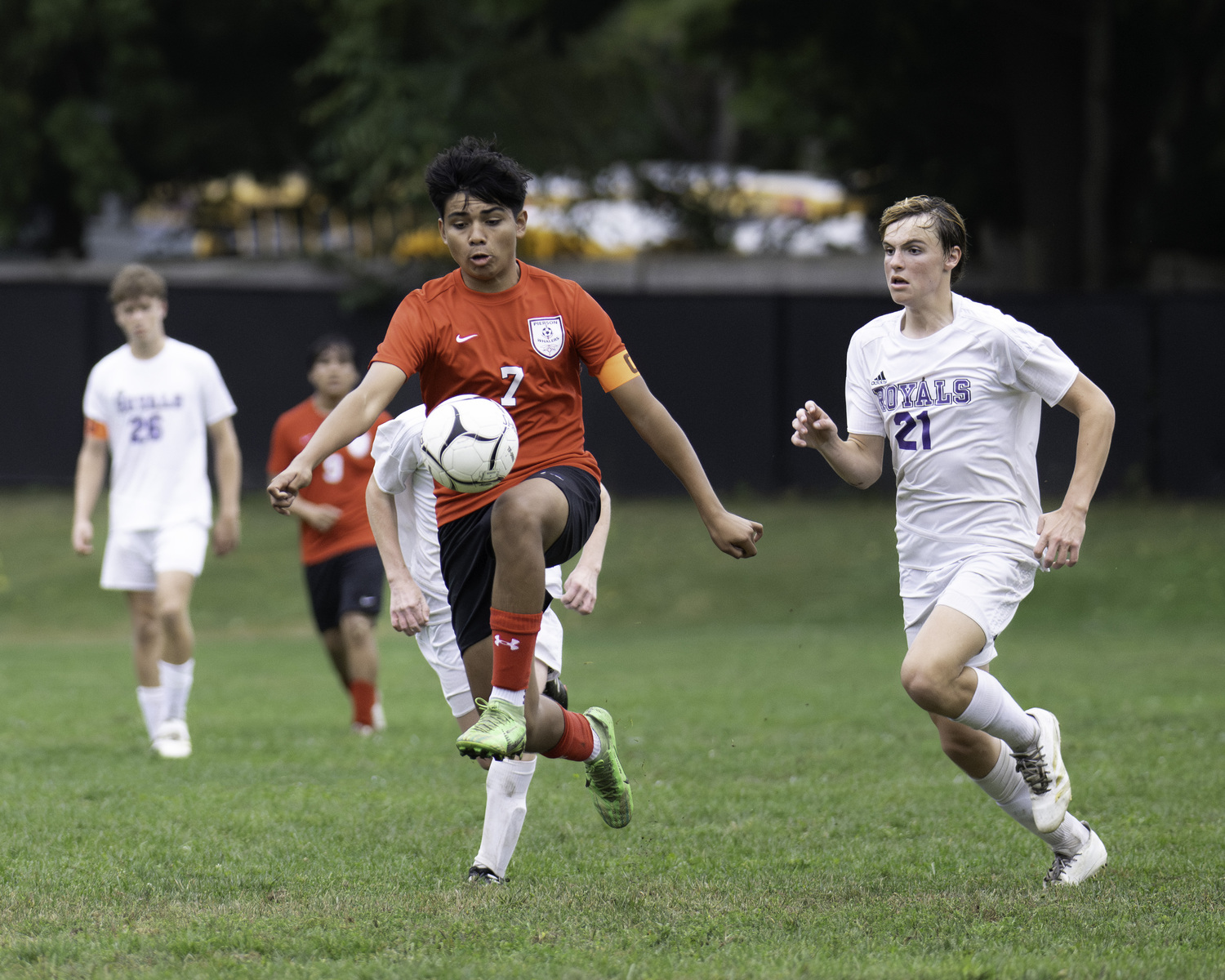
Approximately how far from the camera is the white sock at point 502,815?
5062 millimetres

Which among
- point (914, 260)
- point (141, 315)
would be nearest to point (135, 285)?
point (141, 315)

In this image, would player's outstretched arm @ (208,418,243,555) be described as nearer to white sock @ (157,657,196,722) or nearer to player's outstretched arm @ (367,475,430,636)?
white sock @ (157,657,196,722)

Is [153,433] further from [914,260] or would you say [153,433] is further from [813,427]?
[914,260]

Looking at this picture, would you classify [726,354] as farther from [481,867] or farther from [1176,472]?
[481,867]

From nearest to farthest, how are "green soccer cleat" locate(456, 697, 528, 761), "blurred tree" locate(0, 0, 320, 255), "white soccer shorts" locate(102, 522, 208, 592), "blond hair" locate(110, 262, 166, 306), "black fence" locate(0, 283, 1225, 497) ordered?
"green soccer cleat" locate(456, 697, 528, 761), "blond hair" locate(110, 262, 166, 306), "white soccer shorts" locate(102, 522, 208, 592), "black fence" locate(0, 283, 1225, 497), "blurred tree" locate(0, 0, 320, 255)

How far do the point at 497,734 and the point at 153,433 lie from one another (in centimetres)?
428

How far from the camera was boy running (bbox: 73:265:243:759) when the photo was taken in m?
8.05

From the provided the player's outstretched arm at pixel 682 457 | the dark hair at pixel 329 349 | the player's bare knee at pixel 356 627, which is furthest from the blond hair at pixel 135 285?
the player's outstretched arm at pixel 682 457

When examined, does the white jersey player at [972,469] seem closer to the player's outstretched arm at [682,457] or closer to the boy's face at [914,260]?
the boy's face at [914,260]

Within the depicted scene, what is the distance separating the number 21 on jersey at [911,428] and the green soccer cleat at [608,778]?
143cm

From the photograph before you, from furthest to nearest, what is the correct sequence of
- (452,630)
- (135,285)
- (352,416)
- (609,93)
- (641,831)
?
1. (609,93)
2. (135,285)
3. (641,831)
4. (452,630)
5. (352,416)

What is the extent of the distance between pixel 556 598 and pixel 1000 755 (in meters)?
1.62

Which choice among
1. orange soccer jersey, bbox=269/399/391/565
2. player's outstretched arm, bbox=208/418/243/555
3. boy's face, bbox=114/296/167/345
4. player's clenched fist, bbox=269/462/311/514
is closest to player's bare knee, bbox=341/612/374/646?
orange soccer jersey, bbox=269/399/391/565

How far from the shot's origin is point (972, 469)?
516 cm
